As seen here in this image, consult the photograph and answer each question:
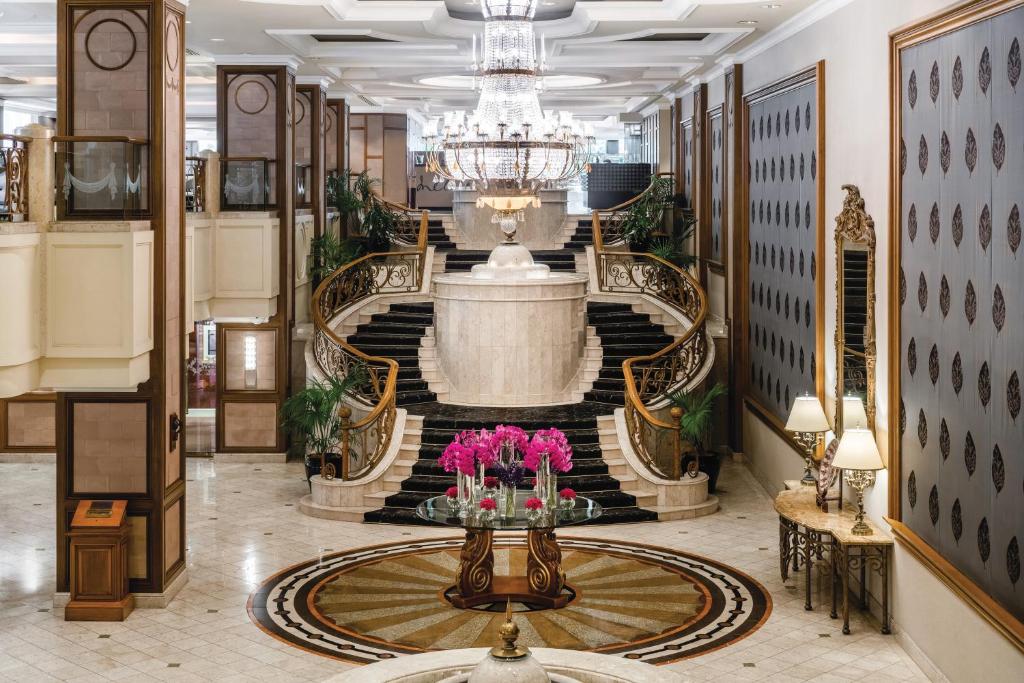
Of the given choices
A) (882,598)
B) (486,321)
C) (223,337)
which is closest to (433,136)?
(486,321)

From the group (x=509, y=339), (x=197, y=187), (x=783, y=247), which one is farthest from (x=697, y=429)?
(x=197, y=187)

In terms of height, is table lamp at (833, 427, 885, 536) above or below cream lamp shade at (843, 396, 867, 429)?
below

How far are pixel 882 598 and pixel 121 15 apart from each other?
715 cm

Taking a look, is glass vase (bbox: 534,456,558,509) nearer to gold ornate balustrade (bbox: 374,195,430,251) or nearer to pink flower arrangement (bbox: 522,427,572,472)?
pink flower arrangement (bbox: 522,427,572,472)

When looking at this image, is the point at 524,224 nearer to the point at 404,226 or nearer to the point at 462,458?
the point at 404,226

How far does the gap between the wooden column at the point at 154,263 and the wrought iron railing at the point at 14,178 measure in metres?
0.93

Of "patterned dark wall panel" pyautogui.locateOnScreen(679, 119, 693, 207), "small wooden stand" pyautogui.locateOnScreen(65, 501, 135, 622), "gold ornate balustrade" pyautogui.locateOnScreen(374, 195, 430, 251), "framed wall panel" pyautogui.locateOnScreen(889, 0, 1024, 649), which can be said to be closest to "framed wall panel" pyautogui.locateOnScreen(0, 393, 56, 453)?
"gold ornate balustrade" pyautogui.locateOnScreen(374, 195, 430, 251)

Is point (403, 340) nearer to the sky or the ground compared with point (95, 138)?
nearer to the ground

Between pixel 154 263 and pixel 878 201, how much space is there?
216 inches

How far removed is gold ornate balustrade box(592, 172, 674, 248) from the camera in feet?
65.9

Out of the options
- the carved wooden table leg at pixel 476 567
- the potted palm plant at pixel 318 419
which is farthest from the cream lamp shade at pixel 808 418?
the potted palm plant at pixel 318 419

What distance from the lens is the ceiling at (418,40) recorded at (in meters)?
12.2

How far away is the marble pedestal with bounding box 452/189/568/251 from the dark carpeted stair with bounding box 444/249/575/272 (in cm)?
78

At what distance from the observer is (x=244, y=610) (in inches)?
382
